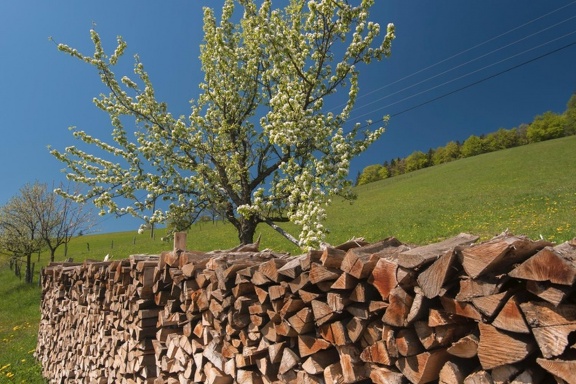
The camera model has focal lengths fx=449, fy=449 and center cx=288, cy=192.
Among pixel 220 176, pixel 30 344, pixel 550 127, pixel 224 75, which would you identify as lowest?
pixel 30 344

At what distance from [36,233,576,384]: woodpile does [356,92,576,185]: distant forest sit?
92896 millimetres

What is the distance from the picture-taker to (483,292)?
2.30 m

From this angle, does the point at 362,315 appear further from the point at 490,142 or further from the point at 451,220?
the point at 490,142

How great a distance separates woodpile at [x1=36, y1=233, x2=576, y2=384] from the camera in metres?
2.17

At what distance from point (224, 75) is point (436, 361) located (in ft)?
36.3

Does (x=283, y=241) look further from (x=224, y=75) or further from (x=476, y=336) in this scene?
(x=476, y=336)

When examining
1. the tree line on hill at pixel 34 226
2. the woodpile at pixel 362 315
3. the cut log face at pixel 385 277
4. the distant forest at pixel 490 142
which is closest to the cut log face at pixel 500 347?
the woodpile at pixel 362 315

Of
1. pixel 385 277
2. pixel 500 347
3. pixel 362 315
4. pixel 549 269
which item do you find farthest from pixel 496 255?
pixel 362 315

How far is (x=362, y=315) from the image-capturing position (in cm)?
302

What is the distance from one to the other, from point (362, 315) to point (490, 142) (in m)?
100

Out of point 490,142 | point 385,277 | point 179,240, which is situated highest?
point 490,142

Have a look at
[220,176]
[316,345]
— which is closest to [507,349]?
[316,345]

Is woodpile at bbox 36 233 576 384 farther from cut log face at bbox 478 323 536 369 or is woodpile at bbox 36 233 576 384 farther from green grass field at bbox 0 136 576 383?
green grass field at bbox 0 136 576 383

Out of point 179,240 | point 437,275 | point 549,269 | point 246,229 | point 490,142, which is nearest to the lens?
point 549,269
